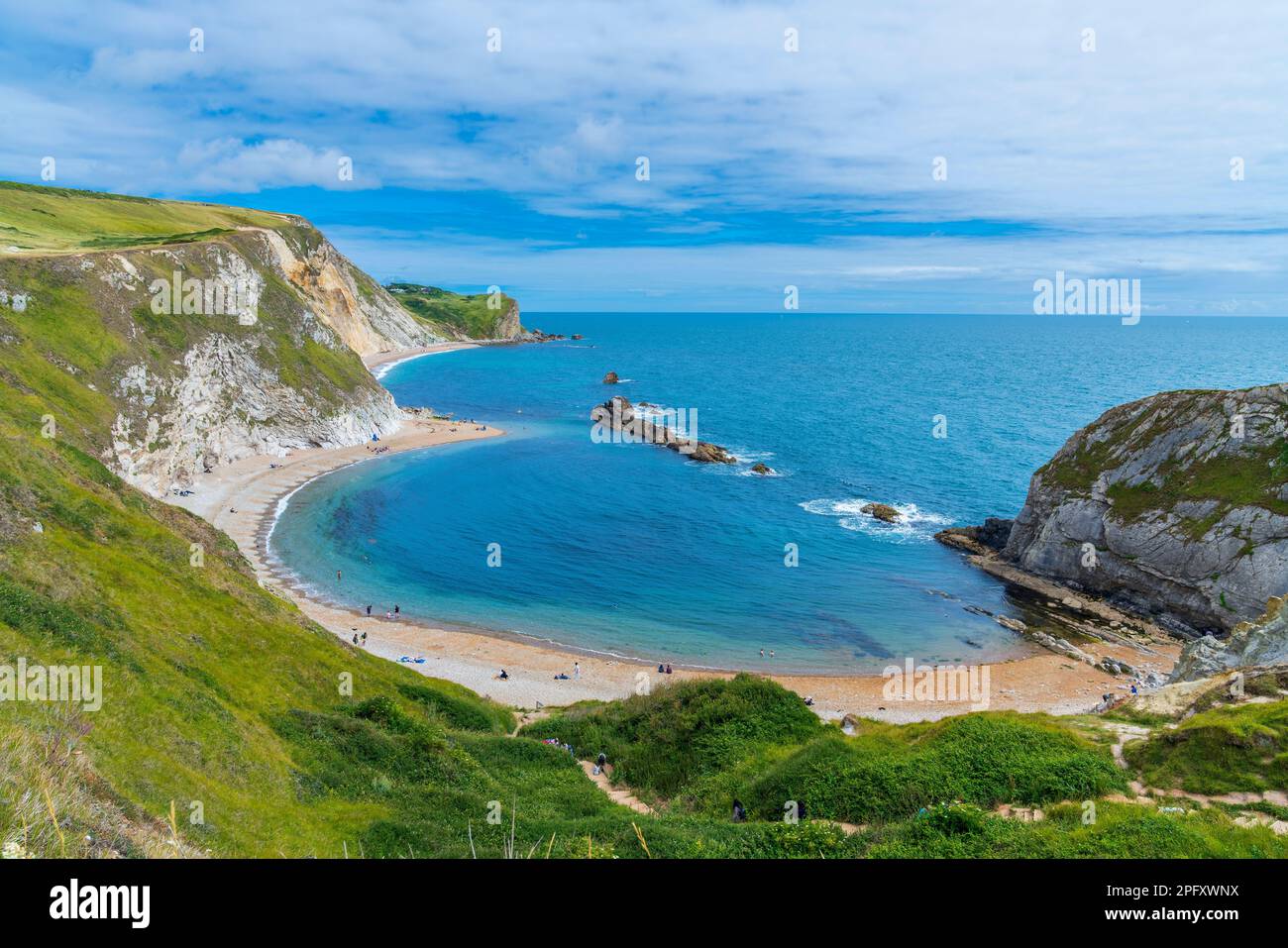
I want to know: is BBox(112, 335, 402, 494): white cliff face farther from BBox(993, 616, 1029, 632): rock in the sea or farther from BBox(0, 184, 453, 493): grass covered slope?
BBox(993, 616, 1029, 632): rock in the sea

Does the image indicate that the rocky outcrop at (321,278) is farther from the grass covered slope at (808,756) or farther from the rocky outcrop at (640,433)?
the grass covered slope at (808,756)

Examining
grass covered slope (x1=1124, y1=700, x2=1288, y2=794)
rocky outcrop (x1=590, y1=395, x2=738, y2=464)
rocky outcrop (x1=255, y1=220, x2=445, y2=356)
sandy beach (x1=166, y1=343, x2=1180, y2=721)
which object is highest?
rocky outcrop (x1=255, y1=220, x2=445, y2=356)

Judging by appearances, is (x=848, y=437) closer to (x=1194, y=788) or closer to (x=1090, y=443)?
(x=1090, y=443)

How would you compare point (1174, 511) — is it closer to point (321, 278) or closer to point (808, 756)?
point (808, 756)

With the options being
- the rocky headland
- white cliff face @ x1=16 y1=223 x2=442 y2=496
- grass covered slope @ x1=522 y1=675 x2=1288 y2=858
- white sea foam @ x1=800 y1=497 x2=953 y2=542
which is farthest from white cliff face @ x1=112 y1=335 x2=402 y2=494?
the rocky headland

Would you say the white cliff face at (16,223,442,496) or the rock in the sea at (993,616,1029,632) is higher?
the white cliff face at (16,223,442,496)

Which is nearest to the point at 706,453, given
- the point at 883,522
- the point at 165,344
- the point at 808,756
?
the point at 883,522

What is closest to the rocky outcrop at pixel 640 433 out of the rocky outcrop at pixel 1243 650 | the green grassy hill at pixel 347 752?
the rocky outcrop at pixel 1243 650
